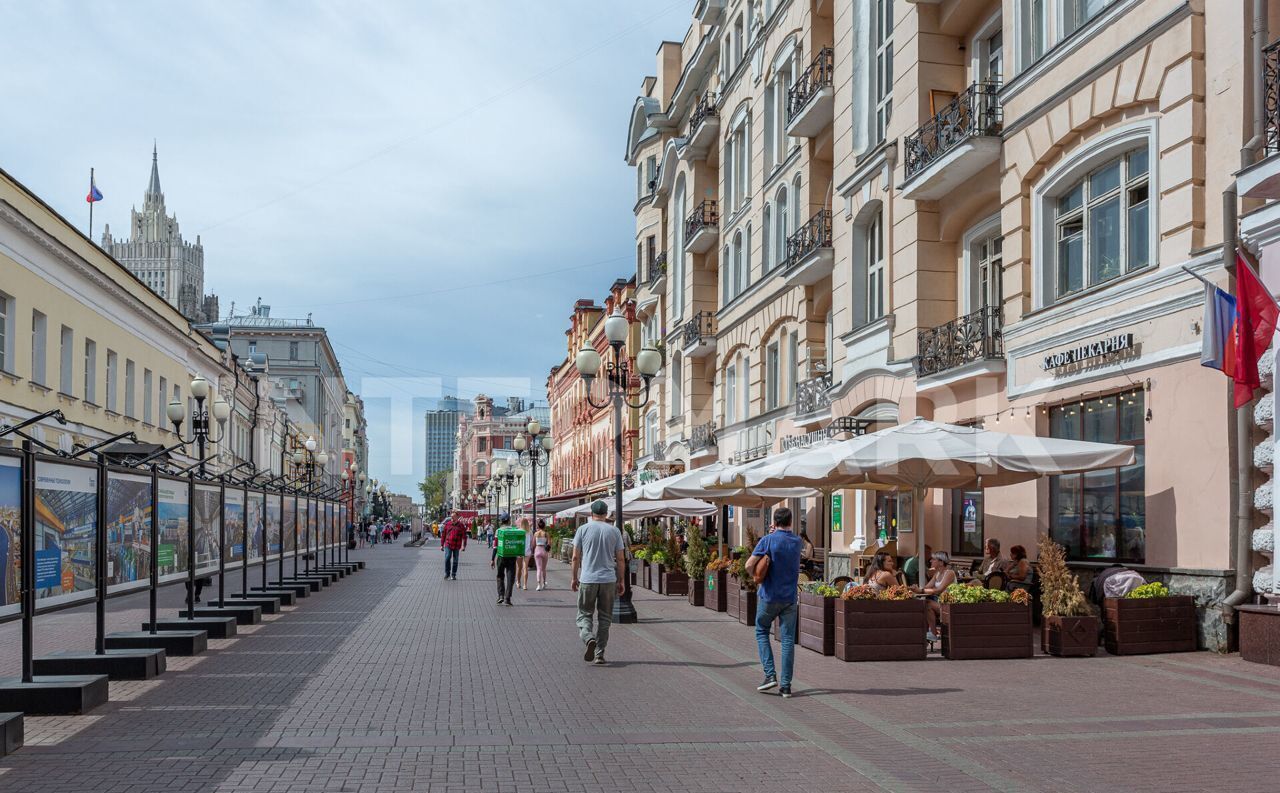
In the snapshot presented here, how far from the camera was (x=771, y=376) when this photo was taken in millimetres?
31094

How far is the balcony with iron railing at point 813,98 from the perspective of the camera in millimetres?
25328

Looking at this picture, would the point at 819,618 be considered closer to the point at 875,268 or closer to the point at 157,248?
the point at 875,268

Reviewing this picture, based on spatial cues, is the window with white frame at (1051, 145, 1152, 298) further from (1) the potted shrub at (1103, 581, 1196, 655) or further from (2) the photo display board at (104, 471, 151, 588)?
(2) the photo display board at (104, 471, 151, 588)

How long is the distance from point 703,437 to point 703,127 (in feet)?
31.3

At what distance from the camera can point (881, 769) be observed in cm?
732

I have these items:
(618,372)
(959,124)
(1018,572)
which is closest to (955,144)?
(959,124)

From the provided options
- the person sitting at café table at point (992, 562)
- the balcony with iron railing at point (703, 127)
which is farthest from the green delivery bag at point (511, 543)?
the balcony with iron railing at point (703, 127)

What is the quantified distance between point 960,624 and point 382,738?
6730 mm

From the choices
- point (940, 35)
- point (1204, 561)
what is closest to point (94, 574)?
point (1204, 561)

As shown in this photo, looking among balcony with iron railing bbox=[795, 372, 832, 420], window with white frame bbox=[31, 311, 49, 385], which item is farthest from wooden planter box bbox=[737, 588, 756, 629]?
window with white frame bbox=[31, 311, 49, 385]

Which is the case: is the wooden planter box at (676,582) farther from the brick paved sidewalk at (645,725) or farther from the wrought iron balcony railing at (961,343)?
the brick paved sidewalk at (645,725)

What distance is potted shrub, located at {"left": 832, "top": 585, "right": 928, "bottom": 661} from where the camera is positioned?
40.8 ft

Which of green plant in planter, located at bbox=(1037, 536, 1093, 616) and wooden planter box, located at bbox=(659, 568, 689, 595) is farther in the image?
wooden planter box, located at bbox=(659, 568, 689, 595)

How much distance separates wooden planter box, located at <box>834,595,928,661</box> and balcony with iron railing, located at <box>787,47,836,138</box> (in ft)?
49.8
